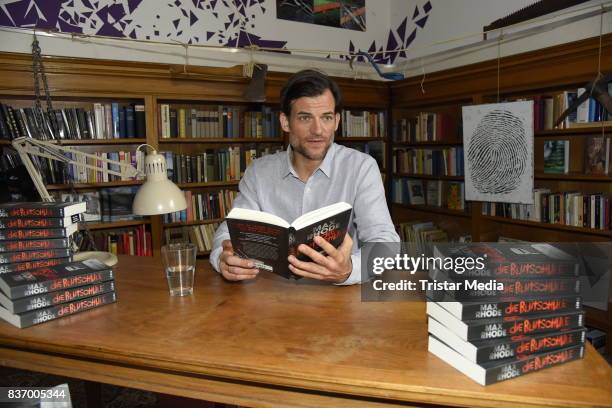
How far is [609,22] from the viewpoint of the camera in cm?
259

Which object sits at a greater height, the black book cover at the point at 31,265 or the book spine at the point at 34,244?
the book spine at the point at 34,244

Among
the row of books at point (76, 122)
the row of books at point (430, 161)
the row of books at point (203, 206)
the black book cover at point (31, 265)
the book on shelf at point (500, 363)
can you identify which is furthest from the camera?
the row of books at point (430, 161)

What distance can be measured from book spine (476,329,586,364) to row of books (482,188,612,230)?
7.29 ft

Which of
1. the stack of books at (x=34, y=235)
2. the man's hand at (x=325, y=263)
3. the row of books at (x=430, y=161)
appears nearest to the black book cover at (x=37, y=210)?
the stack of books at (x=34, y=235)

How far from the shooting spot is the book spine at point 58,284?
1.11 metres

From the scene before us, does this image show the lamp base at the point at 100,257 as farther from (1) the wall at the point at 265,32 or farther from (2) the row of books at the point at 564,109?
(2) the row of books at the point at 564,109

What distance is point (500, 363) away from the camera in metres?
0.79

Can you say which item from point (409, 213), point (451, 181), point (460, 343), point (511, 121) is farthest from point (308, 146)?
point (409, 213)

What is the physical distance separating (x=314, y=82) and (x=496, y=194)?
2042 millimetres

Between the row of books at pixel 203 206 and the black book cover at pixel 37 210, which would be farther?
the row of books at pixel 203 206

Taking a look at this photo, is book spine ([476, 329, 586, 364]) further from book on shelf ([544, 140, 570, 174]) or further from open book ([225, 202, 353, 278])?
book on shelf ([544, 140, 570, 174])

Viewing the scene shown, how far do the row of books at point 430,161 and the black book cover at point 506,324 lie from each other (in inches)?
115

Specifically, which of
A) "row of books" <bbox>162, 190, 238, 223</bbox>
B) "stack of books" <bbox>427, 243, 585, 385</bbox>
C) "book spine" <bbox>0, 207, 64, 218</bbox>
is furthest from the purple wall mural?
"stack of books" <bbox>427, 243, 585, 385</bbox>

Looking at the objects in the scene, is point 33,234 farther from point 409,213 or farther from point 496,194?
point 409,213
